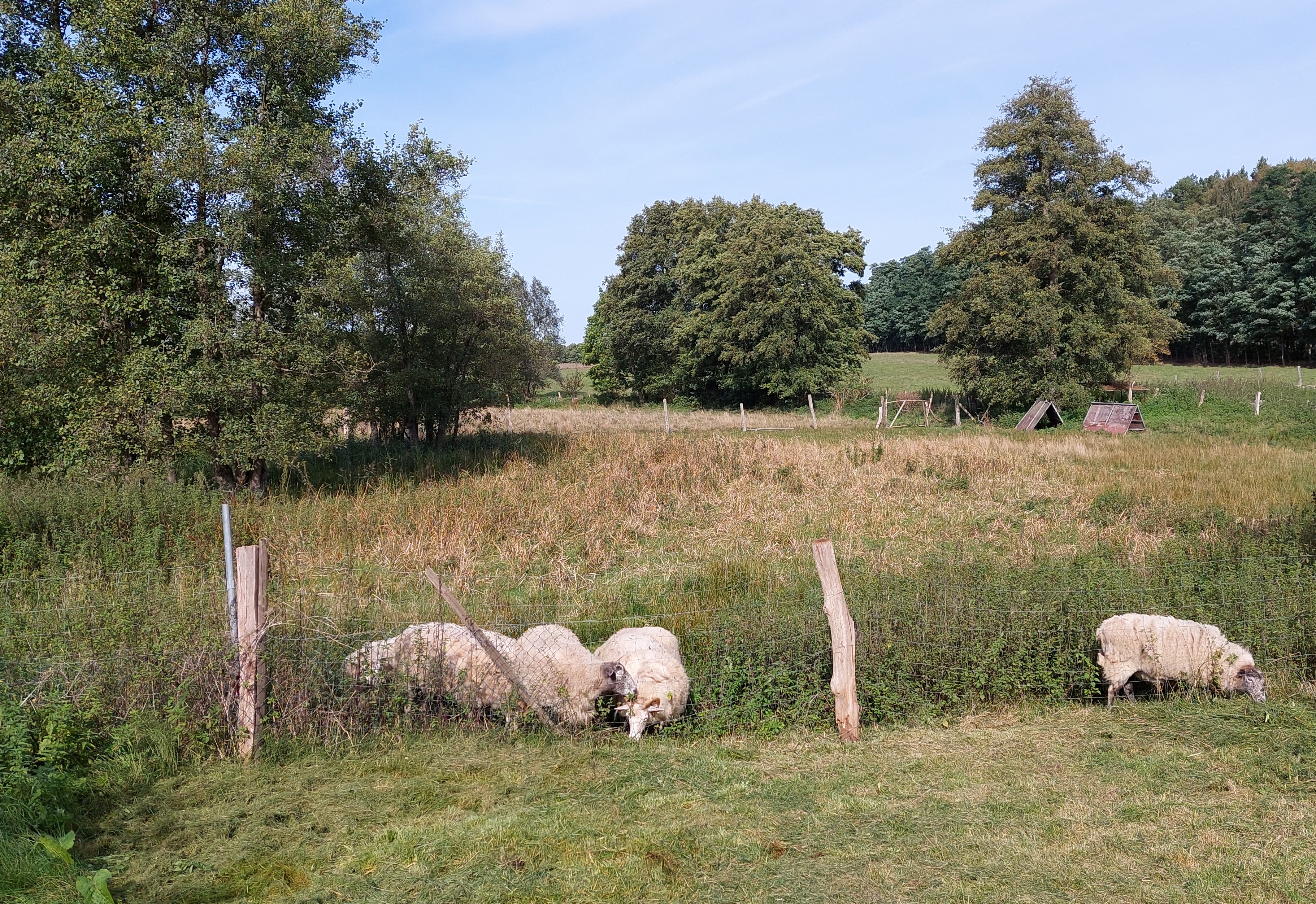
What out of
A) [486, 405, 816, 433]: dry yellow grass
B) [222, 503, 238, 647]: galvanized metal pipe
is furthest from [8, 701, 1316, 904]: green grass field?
[486, 405, 816, 433]: dry yellow grass

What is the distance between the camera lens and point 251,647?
5.92 m

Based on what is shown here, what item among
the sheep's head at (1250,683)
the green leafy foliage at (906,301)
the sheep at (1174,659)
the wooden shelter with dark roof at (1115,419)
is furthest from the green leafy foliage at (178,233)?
the green leafy foliage at (906,301)

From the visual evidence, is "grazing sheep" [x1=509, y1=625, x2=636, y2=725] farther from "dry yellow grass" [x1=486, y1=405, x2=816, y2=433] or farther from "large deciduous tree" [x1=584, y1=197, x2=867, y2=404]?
"large deciduous tree" [x1=584, y1=197, x2=867, y2=404]

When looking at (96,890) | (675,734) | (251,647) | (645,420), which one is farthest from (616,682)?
(645,420)

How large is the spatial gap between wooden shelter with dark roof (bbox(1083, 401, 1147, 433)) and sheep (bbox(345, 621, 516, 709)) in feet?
93.3

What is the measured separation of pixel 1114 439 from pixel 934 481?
8.66 meters

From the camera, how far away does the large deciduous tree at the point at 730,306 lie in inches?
1815

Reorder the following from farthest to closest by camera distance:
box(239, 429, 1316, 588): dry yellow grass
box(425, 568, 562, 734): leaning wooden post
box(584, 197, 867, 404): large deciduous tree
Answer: box(584, 197, 867, 404): large deciduous tree < box(239, 429, 1316, 588): dry yellow grass < box(425, 568, 562, 734): leaning wooden post

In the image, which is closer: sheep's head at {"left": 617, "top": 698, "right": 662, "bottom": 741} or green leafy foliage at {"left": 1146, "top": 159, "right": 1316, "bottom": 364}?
sheep's head at {"left": 617, "top": 698, "right": 662, "bottom": 741}

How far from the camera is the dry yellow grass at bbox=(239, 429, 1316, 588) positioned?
11.6 meters

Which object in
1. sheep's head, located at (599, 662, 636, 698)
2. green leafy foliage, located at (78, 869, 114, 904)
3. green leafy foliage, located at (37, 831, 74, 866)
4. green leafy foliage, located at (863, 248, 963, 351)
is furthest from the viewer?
green leafy foliage, located at (863, 248, 963, 351)

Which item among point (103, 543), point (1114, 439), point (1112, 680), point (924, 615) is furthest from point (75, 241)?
point (1114, 439)

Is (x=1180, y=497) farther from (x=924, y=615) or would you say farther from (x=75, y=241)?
(x=75, y=241)

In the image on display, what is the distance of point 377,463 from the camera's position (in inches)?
709
